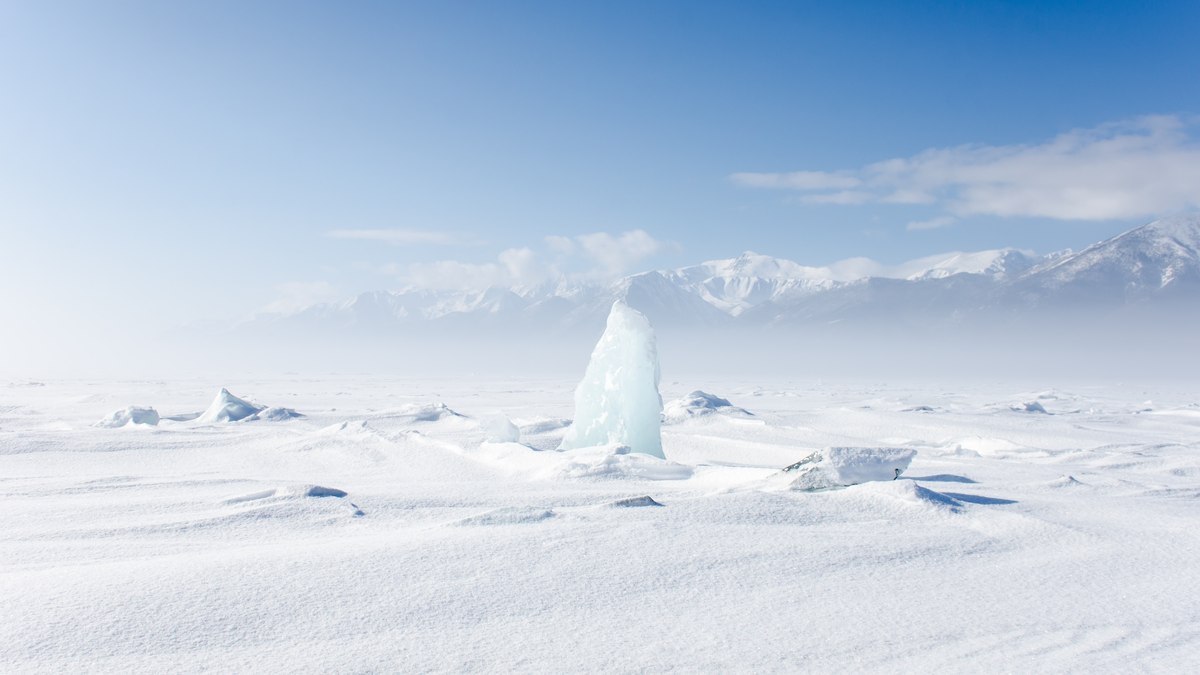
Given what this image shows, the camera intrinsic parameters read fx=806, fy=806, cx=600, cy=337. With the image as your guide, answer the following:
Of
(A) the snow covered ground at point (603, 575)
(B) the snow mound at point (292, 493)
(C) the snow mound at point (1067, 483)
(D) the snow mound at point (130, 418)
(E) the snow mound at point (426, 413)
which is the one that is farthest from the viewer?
(E) the snow mound at point (426, 413)

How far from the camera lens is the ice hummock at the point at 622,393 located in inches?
493

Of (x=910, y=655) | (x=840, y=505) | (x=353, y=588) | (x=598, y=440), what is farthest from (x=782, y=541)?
(x=598, y=440)

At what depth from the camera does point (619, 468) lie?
9.34 m

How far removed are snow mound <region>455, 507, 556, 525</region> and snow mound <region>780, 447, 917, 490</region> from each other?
93.3 inches

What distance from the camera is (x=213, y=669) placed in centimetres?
335

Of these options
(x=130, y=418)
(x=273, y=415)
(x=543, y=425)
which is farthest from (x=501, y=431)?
(x=130, y=418)

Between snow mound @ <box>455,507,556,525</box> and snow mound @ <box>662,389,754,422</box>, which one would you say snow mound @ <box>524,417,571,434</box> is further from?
snow mound @ <box>455,507,556,525</box>

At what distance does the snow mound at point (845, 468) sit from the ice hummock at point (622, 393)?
499 centimetres

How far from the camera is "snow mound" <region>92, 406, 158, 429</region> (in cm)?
1886

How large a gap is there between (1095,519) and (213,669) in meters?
6.43

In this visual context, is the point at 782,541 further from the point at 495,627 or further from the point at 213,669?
the point at 213,669

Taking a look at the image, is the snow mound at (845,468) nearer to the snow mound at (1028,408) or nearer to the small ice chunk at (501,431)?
the small ice chunk at (501,431)

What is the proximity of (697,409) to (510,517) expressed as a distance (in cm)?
1653

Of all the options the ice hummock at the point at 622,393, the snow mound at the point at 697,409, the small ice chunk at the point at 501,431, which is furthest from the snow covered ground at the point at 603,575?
the snow mound at the point at 697,409
